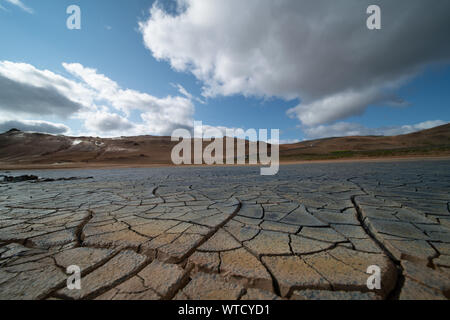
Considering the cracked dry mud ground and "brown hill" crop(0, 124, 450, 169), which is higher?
"brown hill" crop(0, 124, 450, 169)

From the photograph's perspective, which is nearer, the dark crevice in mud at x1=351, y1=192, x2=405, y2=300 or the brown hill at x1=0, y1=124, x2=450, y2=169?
the dark crevice in mud at x1=351, y1=192, x2=405, y2=300

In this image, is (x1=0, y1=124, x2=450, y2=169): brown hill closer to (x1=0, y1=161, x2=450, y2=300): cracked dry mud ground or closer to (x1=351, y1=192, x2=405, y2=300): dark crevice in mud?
(x1=0, y1=161, x2=450, y2=300): cracked dry mud ground

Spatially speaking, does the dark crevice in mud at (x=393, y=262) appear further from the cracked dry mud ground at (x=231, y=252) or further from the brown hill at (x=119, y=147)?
the brown hill at (x=119, y=147)

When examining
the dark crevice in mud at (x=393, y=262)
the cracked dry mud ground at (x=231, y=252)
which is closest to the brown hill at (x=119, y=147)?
the cracked dry mud ground at (x=231, y=252)

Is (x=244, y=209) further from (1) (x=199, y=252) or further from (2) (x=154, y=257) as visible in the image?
(2) (x=154, y=257)

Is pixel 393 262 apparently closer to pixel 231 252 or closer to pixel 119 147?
pixel 231 252

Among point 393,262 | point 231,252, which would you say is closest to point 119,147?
point 231,252

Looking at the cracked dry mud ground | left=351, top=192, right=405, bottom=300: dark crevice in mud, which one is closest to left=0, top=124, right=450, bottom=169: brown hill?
the cracked dry mud ground

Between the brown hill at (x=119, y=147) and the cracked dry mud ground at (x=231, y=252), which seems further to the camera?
the brown hill at (x=119, y=147)

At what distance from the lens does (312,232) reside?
173 cm

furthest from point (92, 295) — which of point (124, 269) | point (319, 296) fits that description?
point (319, 296)

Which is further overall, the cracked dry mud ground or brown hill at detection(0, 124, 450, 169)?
brown hill at detection(0, 124, 450, 169)
